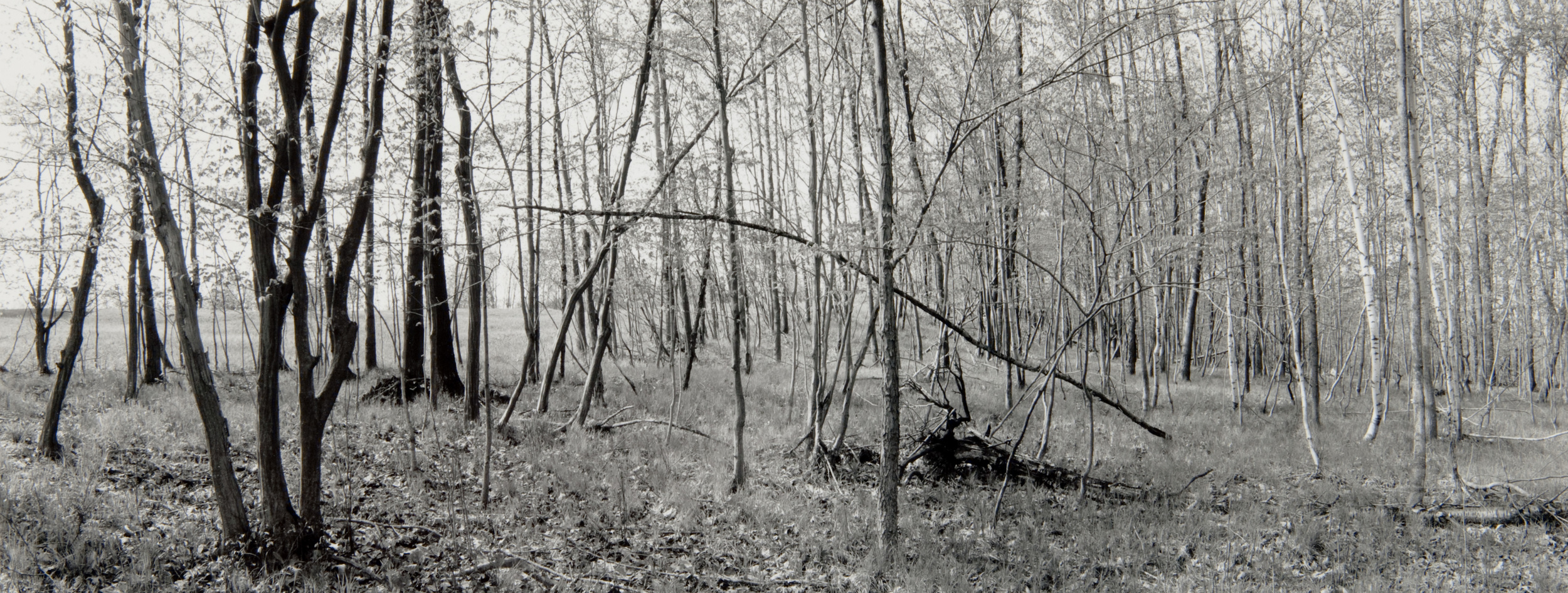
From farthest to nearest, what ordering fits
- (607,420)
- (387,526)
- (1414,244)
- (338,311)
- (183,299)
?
(607,420) → (1414,244) → (387,526) → (338,311) → (183,299)

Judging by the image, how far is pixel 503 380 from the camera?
468 inches

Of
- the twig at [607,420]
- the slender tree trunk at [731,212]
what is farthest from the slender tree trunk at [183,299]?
the twig at [607,420]

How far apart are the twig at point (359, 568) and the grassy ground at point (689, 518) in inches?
0.4

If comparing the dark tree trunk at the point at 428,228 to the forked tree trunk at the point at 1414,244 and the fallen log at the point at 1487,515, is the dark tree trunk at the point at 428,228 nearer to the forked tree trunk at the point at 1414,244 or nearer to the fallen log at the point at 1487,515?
the forked tree trunk at the point at 1414,244

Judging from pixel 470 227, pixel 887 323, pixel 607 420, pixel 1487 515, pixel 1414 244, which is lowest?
pixel 1487 515

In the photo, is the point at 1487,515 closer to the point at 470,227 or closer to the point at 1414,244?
the point at 1414,244

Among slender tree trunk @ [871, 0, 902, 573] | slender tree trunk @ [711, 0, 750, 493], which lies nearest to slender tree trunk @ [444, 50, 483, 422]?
slender tree trunk @ [711, 0, 750, 493]

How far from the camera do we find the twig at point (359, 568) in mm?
4406

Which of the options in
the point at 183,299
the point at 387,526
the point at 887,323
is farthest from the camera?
the point at 387,526

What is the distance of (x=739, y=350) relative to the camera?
7.66 meters

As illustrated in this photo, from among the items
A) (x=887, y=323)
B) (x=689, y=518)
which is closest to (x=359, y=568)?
(x=689, y=518)

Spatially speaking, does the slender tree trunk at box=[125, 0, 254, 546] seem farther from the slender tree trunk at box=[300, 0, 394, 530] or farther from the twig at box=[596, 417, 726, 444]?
the twig at box=[596, 417, 726, 444]

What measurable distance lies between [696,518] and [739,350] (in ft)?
6.99

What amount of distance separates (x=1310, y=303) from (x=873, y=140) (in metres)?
7.23
